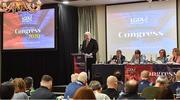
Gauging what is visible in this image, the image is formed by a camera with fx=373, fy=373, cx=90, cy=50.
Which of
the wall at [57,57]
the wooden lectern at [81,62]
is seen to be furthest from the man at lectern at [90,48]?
the wall at [57,57]

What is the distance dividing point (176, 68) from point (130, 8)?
423 cm

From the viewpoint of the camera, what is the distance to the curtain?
1334 cm

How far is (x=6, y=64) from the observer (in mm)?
13719

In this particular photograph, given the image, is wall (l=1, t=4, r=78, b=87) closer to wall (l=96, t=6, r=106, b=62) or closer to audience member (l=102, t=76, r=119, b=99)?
wall (l=96, t=6, r=106, b=62)

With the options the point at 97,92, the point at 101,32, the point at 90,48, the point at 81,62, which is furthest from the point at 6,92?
the point at 101,32

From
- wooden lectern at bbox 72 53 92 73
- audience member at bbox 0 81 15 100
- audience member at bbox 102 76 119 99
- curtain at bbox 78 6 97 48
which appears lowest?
audience member at bbox 102 76 119 99

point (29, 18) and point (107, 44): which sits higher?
point (29, 18)

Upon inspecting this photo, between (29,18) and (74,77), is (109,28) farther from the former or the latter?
(74,77)

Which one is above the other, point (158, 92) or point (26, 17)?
point (26, 17)

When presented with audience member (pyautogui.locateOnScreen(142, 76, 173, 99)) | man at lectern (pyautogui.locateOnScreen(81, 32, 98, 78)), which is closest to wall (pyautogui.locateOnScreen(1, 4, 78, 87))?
man at lectern (pyautogui.locateOnScreen(81, 32, 98, 78))

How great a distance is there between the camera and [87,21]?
13.4m

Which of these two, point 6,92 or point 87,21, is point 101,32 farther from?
point 6,92

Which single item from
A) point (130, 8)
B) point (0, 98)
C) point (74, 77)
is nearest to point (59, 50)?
point (130, 8)

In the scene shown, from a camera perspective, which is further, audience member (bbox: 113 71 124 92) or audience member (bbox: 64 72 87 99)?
audience member (bbox: 113 71 124 92)
